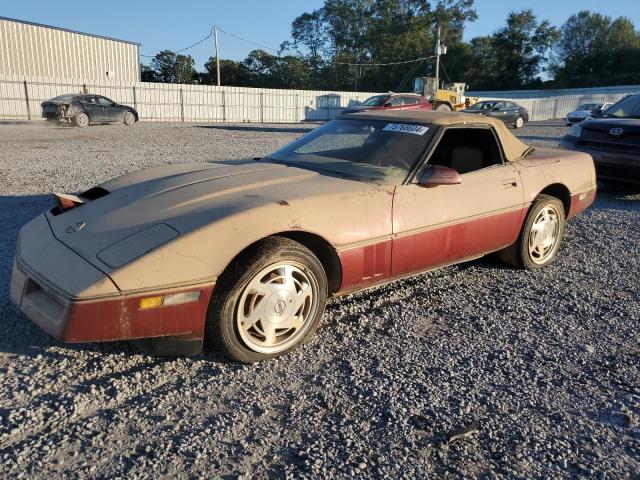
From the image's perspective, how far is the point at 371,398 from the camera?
2477mm

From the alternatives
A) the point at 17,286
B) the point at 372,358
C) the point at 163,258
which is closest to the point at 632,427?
the point at 372,358

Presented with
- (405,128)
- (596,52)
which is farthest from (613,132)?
(596,52)

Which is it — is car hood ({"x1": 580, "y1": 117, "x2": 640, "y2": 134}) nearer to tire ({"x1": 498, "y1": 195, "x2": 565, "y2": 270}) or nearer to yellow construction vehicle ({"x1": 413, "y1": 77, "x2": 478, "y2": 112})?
tire ({"x1": 498, "y1": 195, "x2": 565, "y2": 270})

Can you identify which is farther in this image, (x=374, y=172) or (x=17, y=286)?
(x=374, y=172)

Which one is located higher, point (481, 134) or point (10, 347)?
point (481, 134)

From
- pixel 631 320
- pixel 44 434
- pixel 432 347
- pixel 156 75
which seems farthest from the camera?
pixel 156 75

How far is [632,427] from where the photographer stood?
7.64ft

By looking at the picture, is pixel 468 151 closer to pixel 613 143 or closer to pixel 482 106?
pixel 613 143

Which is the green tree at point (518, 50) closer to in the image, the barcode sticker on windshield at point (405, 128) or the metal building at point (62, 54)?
the metal building at point (62, 54)

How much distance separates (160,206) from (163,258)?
52cm

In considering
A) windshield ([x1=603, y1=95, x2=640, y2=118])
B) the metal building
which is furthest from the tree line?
windshield ([x1=603, y1=95, x2=640, y2=118])

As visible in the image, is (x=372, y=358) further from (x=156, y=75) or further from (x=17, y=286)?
(x=156, y=75)

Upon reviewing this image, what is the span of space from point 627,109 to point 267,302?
788 centimetres

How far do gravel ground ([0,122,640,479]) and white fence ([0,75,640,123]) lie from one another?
23689 mm
